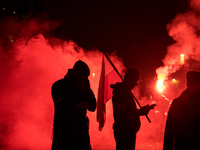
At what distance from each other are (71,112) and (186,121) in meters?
1.57

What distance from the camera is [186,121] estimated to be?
3223 millimetres

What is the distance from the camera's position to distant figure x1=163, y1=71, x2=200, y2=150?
10.3 ft

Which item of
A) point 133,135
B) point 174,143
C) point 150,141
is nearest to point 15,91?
point 150,141

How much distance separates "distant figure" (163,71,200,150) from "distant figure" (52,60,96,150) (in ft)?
3.94

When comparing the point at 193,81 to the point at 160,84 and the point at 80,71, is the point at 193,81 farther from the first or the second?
the point at 160,84

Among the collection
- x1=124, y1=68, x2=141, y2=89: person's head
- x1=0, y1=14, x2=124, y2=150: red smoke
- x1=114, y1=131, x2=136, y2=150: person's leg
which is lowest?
x1=114, y1=131, x2=136, y2=150: person's leg

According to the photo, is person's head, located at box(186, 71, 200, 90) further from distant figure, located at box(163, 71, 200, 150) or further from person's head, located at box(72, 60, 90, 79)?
person's head, located at box(72, 60, 90, 79)

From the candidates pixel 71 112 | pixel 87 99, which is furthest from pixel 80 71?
pixel 71 112

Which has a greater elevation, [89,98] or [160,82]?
[160,82]

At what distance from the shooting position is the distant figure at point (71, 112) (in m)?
2.73

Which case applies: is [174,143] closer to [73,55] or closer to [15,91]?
[15,91]

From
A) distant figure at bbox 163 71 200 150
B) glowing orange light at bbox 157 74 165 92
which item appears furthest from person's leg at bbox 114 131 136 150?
glowing orange light at bbox 157 74 165 92

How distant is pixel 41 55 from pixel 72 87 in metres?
5.66

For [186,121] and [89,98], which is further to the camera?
[186,121]
